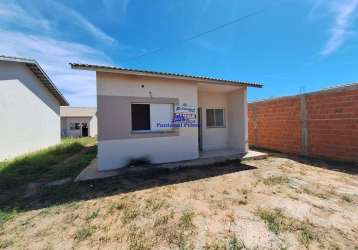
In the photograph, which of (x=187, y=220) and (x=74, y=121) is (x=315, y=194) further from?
(x=74, y=121)

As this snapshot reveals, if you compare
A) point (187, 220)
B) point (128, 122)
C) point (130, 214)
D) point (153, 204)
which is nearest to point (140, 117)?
point (128, 122)

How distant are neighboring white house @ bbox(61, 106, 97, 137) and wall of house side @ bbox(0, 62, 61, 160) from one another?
46.3ft

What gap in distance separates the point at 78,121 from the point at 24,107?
59.3ft

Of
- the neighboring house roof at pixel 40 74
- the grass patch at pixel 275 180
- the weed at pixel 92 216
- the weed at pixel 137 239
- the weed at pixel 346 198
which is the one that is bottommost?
the weed at pixel 137 239

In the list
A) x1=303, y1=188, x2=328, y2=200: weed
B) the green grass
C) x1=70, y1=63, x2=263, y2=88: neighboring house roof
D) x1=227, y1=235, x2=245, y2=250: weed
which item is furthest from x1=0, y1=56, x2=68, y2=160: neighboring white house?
x1=303, y1=188, x2=328, y2=200: weed

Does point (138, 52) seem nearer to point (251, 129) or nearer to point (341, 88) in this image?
point (251, 129)

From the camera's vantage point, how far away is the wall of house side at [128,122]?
6293 millimetres

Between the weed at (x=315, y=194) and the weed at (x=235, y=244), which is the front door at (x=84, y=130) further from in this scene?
the weed at (x=235, y=244)

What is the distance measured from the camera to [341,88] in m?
7.41

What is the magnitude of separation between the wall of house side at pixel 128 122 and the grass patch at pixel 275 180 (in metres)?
3.25

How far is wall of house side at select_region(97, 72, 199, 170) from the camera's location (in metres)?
6.29

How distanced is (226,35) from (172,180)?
8.39 meters

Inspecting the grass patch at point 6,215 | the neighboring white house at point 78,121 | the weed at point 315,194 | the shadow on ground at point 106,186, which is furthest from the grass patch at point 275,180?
the neighboring white house at point 78,121

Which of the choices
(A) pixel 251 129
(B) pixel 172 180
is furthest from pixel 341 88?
(B) pixel 172 180
